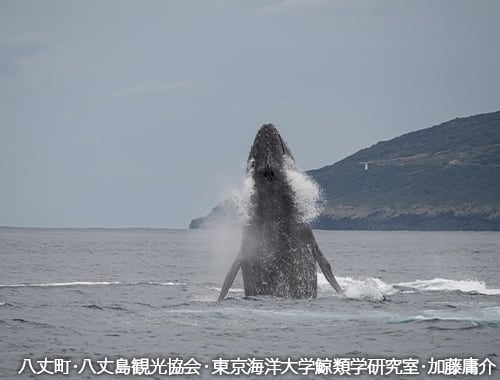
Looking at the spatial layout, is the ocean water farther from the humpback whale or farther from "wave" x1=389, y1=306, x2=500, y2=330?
the humpback whale

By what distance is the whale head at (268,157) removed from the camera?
82.3 feet

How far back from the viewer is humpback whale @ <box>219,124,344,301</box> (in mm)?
24578

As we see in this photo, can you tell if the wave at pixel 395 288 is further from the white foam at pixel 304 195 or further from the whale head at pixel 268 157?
the whale head at pixel 268 157

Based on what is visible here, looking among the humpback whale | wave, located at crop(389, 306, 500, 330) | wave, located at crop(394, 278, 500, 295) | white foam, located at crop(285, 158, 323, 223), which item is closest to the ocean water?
wave, located at crop(389, 306, 500, 330)

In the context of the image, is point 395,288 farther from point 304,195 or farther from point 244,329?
point 244,329

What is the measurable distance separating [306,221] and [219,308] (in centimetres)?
342

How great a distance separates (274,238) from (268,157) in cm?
215

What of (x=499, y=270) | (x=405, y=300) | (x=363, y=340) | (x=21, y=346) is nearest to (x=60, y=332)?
(x=21, y=346)

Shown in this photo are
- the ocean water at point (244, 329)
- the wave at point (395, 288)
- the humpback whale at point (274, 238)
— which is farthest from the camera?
the wave at point (395, 288)

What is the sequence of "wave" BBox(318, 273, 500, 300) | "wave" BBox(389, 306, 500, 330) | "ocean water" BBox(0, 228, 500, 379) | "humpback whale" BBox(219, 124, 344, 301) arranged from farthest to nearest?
"wave" BBox(318, 273, 500, 300), "humpback whale" BBox(219, 124, 344, 301), "wave" BBox(389, 306, 500, 330), "ocean water" BBox(0, 228, 500, 379)

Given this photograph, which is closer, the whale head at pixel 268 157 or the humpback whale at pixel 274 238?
the humpback whale at pixel 274 238

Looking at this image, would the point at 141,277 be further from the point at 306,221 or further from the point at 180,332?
the point at 180,332

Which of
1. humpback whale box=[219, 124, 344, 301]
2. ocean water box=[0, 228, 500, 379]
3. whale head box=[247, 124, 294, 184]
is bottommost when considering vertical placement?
ocean water box=[0, 228, 500, 379]

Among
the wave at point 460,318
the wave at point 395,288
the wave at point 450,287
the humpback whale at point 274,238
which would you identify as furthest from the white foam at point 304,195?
the wave at point 450,287
